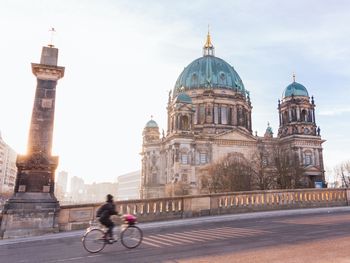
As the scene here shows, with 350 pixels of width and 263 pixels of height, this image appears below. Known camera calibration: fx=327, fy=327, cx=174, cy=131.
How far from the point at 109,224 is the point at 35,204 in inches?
258

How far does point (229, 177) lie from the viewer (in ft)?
161

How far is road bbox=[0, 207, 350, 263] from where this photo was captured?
8.45 m

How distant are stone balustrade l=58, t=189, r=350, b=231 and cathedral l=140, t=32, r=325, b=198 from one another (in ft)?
128

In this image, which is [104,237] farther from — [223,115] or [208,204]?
[223,115]

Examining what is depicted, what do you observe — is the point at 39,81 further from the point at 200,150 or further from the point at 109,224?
the point at 200,150

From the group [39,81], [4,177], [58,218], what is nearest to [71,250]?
[58,218]

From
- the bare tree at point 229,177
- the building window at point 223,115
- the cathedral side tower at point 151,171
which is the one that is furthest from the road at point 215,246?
the building window at point 223,115

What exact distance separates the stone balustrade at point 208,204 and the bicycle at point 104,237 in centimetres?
599

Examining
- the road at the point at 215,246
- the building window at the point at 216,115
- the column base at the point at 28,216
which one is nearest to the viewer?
the road at the point at 215,246

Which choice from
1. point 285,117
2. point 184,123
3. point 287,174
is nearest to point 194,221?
point 287,174

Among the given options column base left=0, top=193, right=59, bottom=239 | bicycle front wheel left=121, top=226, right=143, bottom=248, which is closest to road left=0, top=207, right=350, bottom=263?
bicycle front wheel left=121, top=226, right=143, bottom=248

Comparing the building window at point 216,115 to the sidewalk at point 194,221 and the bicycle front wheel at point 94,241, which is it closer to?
the sidewalk at point 194,221

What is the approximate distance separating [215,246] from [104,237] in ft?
11.6

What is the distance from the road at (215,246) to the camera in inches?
332
